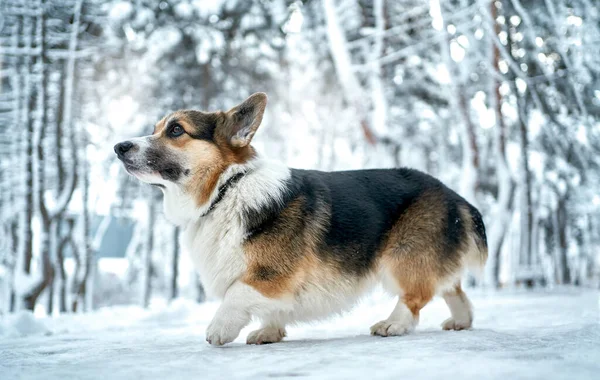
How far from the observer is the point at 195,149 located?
359 centimetres

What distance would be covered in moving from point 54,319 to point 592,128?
32.0 ft

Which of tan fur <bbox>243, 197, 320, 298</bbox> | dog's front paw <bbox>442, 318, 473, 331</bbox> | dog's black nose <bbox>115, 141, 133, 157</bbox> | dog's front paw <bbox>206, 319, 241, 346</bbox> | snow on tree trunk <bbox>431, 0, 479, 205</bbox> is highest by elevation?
snow on tree trunk <bbox>431, 0, 479, 205</bbox>

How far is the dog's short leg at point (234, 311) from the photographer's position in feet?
10.1

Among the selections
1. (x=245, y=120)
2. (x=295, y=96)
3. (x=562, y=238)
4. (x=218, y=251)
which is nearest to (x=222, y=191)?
(x=218, y=251)

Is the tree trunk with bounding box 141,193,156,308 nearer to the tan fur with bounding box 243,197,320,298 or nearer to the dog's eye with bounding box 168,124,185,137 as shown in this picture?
the dog's eye with bounding box 168,124,185,137

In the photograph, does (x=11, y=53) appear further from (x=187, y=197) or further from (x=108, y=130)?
(x=187, y=197)

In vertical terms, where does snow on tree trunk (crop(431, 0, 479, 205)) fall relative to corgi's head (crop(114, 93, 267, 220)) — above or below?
above

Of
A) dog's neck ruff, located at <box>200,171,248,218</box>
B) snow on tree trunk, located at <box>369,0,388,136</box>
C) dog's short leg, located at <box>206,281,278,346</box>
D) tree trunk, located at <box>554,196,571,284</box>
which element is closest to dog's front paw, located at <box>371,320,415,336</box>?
dog's short leg, located at <box>206,281,278,346</box>

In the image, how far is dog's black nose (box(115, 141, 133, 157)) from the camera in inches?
134

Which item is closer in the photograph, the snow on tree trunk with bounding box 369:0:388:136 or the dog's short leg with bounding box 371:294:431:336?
the dog's short leg with bounding box 371:294:431:336

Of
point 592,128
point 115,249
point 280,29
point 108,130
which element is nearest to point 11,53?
point 108,130

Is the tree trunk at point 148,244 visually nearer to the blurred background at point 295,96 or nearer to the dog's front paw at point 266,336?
the blurred background at point 295,96

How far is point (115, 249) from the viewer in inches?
863

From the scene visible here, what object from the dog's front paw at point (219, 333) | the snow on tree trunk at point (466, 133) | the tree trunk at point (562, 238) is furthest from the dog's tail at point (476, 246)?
the tree trunk at point (562, 238)
